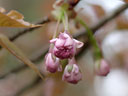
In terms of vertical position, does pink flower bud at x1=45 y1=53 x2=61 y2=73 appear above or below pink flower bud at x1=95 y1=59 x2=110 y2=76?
above

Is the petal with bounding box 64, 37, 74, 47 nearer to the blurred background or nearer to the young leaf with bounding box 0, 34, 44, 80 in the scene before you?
the young leaf with bounding box 0, 34, 44, 80

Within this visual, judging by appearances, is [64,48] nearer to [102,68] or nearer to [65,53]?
[65,53]

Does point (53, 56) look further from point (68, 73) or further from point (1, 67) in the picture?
point (1, 67)

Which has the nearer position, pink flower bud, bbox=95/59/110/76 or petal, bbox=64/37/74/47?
petal, bbox=64/37/74/47

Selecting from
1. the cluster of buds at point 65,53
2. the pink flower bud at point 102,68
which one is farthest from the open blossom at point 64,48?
the pink flower bud at point 102,68

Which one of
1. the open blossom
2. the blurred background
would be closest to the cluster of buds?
the open blossom

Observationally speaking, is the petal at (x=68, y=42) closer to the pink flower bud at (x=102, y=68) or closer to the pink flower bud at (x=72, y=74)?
the pink flower bud at (x=72, y=74)

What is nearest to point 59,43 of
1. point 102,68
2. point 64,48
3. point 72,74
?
point 64,48
